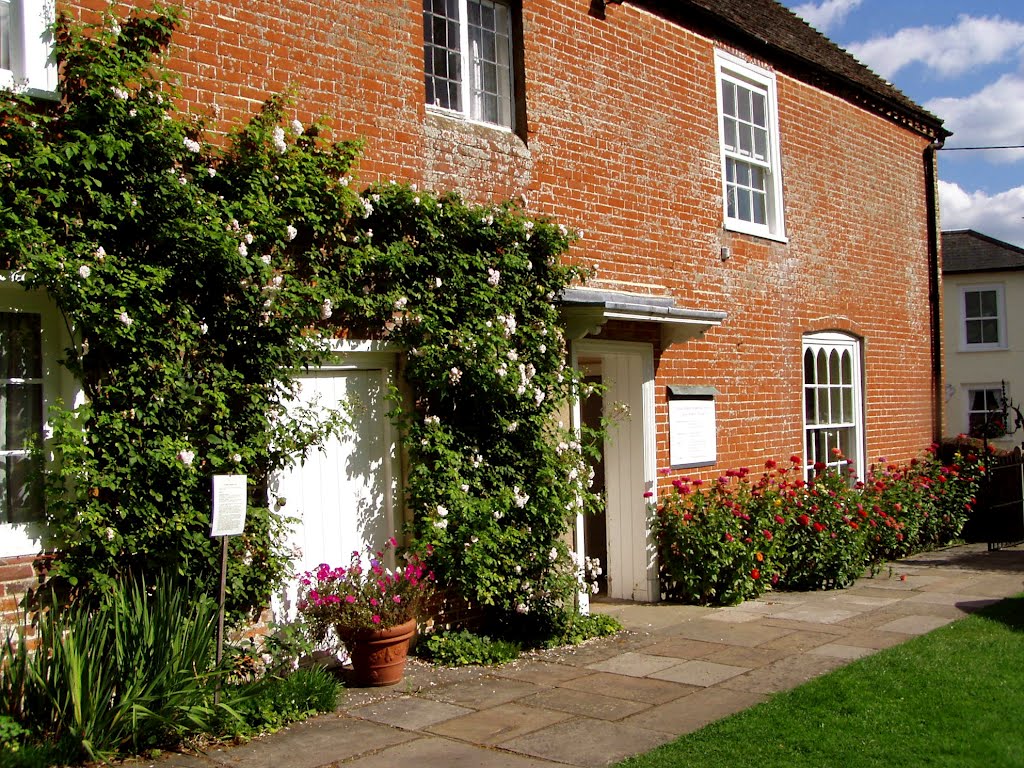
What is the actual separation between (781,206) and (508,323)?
5.48 metres

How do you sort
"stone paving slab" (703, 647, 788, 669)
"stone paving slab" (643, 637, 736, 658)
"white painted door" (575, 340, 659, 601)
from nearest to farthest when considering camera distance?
"stone paving slab" (703, 647, 788, 669) → "stone paving slab" (643, 637, 736, 658) → "white painted door" (575, 340, 659, 601)

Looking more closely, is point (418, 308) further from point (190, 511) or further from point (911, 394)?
point (911, 394)

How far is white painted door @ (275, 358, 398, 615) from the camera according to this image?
22.7 ft

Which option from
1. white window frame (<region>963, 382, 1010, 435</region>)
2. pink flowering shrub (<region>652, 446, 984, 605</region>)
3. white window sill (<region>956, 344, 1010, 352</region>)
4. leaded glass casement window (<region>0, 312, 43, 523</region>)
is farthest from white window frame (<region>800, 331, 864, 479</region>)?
white window sill (<region>956, 344, 1010, 352</region>)

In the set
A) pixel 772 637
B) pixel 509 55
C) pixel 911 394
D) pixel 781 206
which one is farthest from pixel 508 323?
pixel 911 394

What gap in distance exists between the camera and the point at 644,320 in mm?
8836

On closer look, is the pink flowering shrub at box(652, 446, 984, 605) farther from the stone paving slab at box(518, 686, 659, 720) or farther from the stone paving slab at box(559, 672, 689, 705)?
the stone paving slab at box(518, 686, 659, 720)

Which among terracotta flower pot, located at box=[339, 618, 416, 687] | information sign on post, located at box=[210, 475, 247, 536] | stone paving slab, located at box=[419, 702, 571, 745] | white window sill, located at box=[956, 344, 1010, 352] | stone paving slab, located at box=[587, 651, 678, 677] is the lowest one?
stone paving slab, located at box=[587, 651, 678, 677]

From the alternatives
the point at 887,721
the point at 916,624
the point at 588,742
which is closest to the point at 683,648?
the point at 916,624

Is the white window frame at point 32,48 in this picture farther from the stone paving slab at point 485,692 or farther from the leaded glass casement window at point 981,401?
the leaded glass casement window at point 981,401

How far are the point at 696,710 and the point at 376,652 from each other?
208 cm

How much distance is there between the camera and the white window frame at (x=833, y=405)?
12305mm

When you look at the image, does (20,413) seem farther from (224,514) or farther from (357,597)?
(357,597)

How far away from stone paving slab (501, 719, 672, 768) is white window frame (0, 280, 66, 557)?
2.83 metres
